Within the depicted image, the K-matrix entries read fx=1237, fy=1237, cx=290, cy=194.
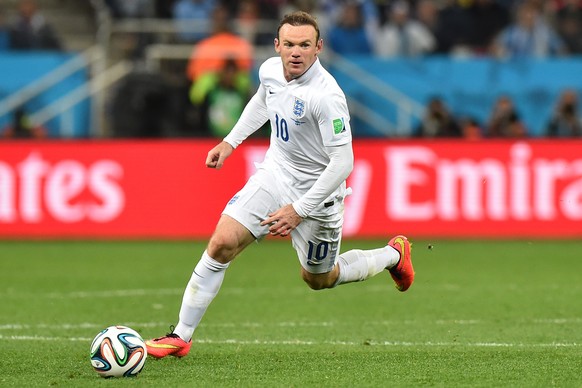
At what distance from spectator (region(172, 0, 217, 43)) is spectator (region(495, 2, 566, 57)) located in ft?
15.7

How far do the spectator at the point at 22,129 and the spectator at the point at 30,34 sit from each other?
4.95 ft

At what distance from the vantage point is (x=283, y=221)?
755 centimetres

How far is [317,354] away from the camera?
8250mm

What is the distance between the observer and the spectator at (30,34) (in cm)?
2002

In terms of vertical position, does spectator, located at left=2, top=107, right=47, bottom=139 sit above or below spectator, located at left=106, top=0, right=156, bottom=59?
below

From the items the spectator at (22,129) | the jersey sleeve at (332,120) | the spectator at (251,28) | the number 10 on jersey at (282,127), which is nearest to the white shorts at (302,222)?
the number 10 on jersey at (282,127)

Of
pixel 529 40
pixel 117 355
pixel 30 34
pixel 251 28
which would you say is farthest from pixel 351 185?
pixel 117 355

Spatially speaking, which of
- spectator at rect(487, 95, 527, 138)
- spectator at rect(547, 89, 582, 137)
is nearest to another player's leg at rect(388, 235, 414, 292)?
spectator at rect(487, 95, 527, 138)

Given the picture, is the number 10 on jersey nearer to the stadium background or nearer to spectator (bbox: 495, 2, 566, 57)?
the stadium background

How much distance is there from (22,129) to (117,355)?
11850 mm

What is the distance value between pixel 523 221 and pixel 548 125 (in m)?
2.61

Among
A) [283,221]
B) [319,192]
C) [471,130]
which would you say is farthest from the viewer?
[471,130]

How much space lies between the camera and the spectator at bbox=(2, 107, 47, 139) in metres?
18.0

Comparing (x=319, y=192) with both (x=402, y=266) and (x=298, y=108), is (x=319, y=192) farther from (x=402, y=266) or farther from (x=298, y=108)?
(x=402, y=266)
